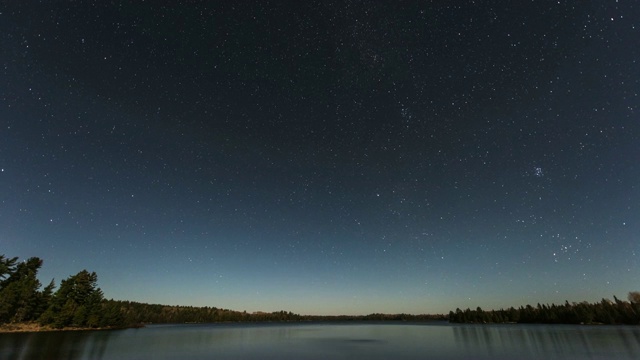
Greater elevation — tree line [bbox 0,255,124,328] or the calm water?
tree line [bbox 0,255,124,328]

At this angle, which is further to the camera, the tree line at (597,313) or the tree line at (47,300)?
the tree line at (597,313)

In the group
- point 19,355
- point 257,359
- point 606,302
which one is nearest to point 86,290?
point 19,355

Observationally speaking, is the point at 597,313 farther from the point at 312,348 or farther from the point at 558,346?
the point at 312,348

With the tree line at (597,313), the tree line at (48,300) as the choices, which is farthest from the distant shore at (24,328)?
the tree line at (597,313)

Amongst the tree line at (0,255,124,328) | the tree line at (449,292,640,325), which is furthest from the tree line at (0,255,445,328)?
the tree line at (449,292,640,325)

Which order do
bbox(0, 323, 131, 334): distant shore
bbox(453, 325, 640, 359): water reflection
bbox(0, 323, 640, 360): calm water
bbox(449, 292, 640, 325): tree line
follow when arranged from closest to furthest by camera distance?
bbox(0, 323, 640, 360): calm water
bbox(453, 325, 640, 359): water reflection
bbox(0, 323, 131, 334): distant shore
bbox(449, 292, 640, 325): tree line

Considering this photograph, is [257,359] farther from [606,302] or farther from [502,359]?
[606,302]

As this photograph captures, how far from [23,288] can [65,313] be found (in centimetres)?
1415

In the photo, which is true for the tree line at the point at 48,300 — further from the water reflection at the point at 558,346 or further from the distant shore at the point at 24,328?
the water reflection at the point at 558,346

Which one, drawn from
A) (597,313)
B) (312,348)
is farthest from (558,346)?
(597,313)

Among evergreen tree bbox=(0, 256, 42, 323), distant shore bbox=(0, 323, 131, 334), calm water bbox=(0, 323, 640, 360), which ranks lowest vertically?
calm water bbox=(0, 323, 640, 360)

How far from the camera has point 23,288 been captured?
84562 mm

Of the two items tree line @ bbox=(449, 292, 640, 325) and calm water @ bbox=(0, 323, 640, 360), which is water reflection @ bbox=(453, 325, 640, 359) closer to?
calm water @ bbox=(0, 323, 640, 360)

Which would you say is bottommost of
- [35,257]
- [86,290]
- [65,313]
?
[65,313]
